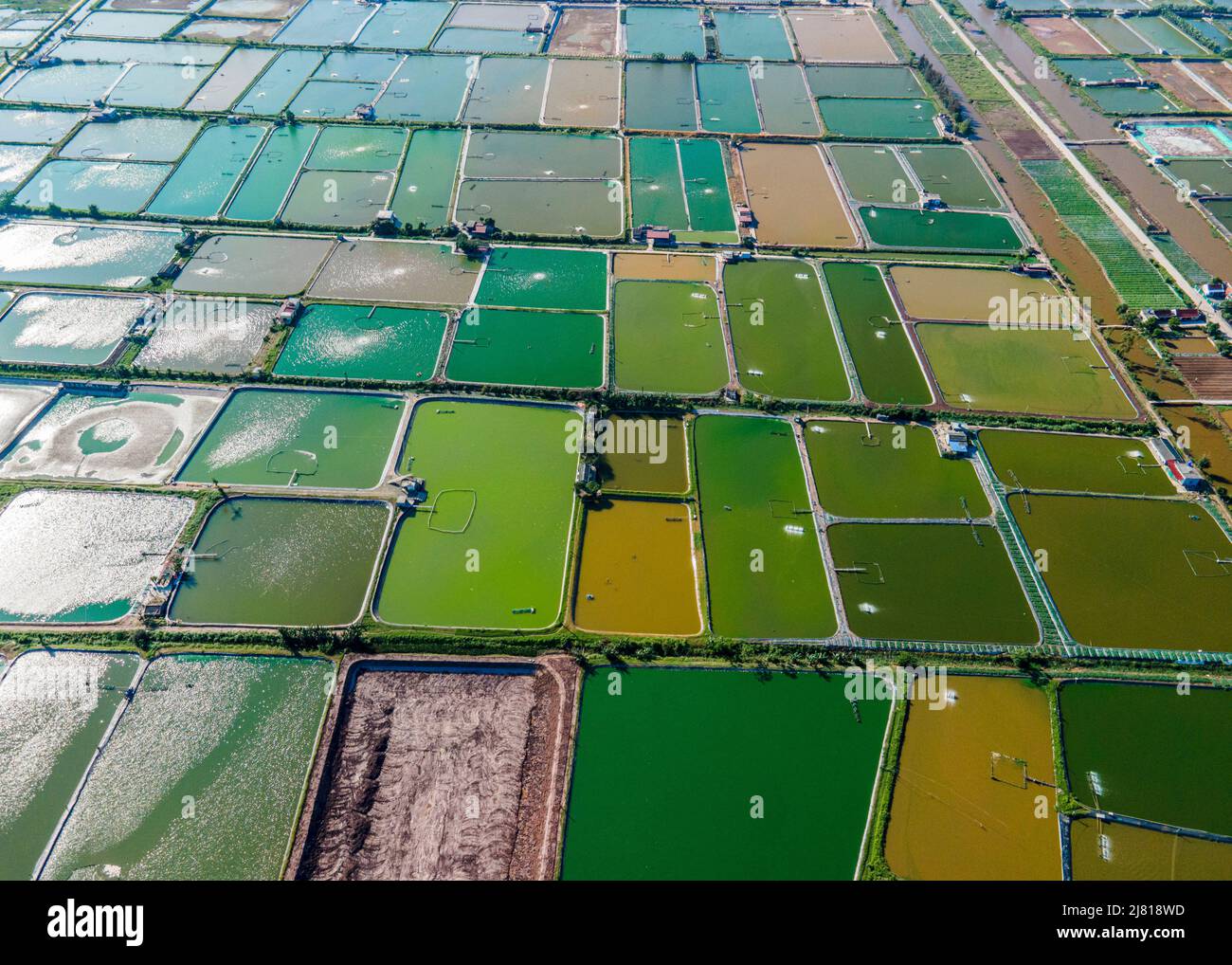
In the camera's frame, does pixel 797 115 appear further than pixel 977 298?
Yes

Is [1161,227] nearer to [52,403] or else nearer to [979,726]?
[979,726]

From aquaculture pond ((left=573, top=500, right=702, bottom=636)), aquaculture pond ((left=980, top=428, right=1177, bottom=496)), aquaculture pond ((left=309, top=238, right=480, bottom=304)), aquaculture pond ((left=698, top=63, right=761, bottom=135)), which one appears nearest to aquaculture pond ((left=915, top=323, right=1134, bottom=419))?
aquaculture pond ((left=980, top=428, right=1177, bottom=496))

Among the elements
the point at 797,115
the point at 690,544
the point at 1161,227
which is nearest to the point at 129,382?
the point at 690,544

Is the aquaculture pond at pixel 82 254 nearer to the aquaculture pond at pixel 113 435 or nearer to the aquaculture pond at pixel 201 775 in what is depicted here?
the aquaculture pond at pixel 113 435

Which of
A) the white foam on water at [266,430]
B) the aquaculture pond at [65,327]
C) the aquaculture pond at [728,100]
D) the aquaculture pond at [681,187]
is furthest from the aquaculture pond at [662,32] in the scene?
the aquaculture pond at [65,327]
